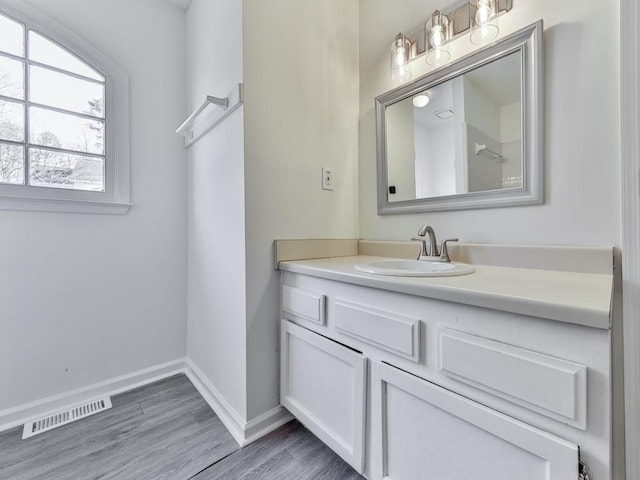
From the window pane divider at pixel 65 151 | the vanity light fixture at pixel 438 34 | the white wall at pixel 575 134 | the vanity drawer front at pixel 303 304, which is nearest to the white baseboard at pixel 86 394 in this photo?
the vanity drawer front at pixel 303 304

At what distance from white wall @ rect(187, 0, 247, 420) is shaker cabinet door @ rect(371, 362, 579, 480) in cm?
64

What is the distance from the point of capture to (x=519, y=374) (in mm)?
596

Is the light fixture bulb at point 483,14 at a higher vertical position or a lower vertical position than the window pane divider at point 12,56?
lower

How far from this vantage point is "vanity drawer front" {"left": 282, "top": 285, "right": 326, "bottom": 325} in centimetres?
108

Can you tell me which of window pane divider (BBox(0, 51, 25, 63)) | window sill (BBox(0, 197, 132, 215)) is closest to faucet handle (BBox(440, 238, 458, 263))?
window sill (BBox(0, 197, 132, 215))

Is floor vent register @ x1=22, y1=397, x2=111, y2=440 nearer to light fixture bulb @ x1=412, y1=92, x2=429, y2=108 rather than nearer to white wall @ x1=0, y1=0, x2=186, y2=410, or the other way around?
white wall @ x1=0, y1=0, x2=186, y2=410

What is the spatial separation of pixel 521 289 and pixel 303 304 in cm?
75

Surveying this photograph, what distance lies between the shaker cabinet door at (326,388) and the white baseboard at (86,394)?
93cm

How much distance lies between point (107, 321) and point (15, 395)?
448mm

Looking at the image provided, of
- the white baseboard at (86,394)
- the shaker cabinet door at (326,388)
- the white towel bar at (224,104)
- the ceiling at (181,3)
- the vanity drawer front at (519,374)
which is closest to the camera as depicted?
the vanity drawer front at (519,374)

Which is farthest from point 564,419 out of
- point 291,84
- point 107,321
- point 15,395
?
point 15,395

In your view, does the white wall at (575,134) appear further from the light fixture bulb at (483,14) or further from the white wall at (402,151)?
the white wall at (402,151)

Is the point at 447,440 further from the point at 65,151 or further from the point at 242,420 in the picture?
the point at 65,151

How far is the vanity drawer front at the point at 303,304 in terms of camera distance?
1.08 meters
